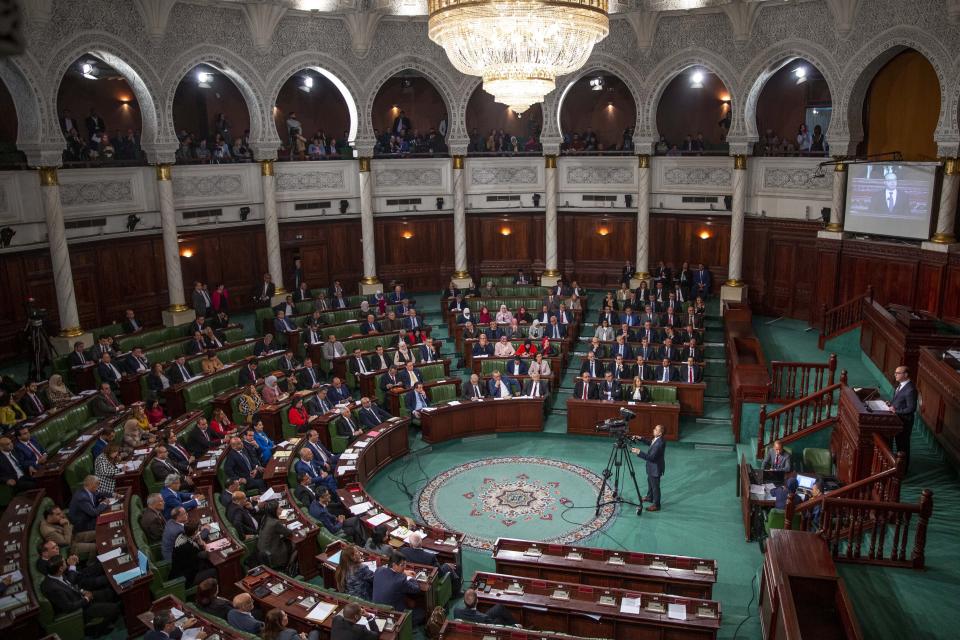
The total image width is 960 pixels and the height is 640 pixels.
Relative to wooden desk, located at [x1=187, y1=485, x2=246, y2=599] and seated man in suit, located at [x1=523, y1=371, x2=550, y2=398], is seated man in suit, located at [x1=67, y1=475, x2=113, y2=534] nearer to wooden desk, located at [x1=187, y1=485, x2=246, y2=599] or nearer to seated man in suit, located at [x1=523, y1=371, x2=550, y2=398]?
wooden desk, located at [x1=187, y1=485, x2=246, y2=599]

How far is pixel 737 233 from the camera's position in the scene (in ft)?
67.5

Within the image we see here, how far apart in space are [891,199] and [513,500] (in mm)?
11577

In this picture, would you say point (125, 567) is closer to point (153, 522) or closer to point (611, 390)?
point (153, 522)

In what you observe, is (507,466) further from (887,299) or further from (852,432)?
(887,299)

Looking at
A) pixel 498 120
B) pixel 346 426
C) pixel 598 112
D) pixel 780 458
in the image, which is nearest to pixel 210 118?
pixel 498 120

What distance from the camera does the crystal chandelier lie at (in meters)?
8.64

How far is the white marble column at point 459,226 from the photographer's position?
73.3ft

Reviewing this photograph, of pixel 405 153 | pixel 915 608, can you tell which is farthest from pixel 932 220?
pixel 405 153

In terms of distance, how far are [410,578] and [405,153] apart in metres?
16.3

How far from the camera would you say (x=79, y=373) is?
47.4 feet

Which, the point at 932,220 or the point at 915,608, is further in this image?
the point at 932,220

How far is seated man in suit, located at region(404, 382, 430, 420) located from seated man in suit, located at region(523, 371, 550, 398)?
202cm

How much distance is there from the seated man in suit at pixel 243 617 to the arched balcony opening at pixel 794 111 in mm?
17873

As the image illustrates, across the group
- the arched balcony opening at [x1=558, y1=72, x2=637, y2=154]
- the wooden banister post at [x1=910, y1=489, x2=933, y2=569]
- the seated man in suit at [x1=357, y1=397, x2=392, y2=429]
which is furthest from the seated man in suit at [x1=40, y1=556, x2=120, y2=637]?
the arched balcony opening at [x1=558, y1=72, x2=637, y2=154]
